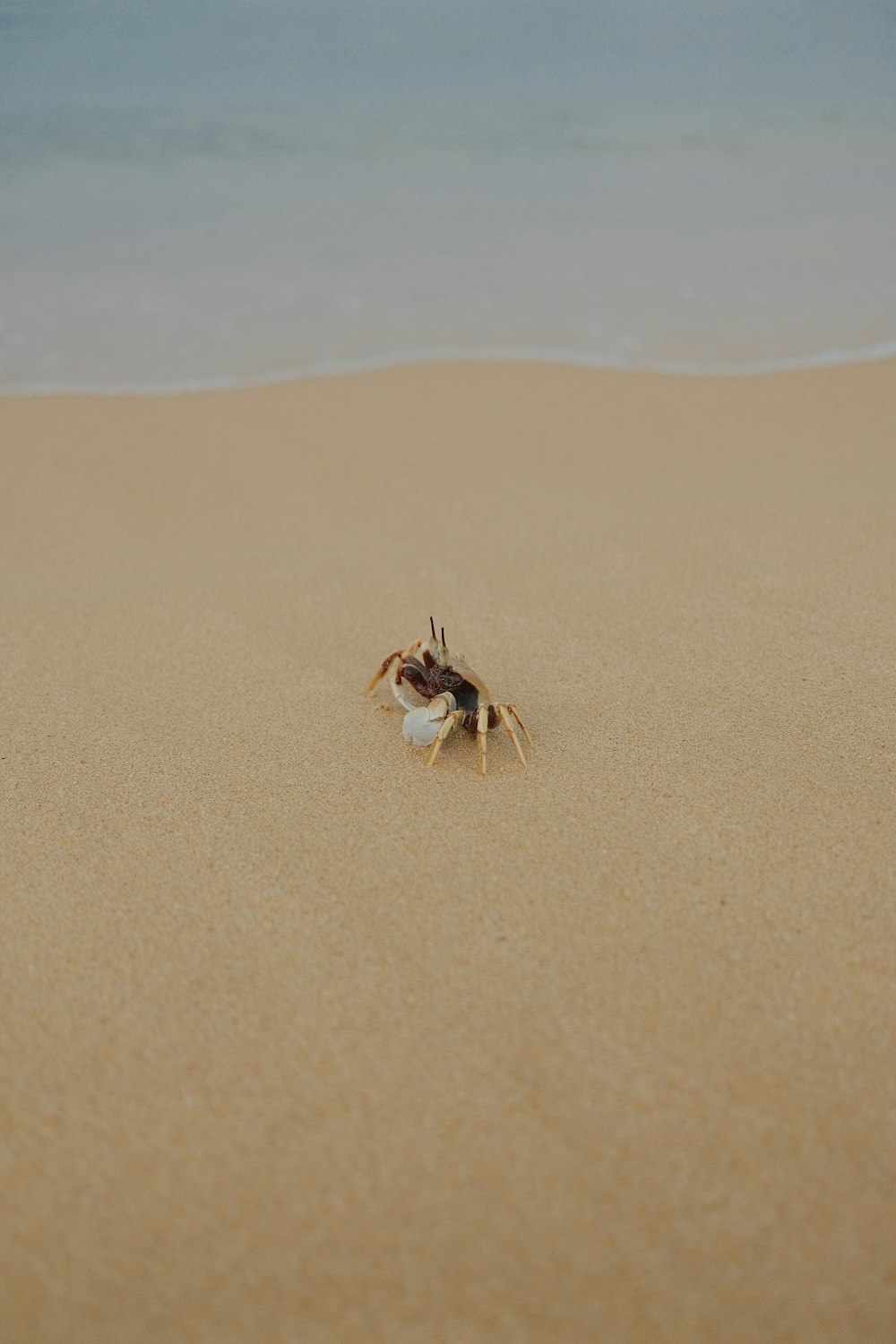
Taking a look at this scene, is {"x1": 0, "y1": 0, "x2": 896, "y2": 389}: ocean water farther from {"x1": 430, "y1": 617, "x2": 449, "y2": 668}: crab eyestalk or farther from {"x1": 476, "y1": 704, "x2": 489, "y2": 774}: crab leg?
{"x1": 476, "y1": 704, "x2": 489, "y2": 774}: crab leg

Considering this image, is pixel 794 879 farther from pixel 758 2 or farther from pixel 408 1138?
pixel 758 2

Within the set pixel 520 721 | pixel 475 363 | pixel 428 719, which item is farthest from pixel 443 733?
pixel 475 363

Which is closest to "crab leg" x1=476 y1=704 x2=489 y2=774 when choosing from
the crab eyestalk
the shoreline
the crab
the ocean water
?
the crab

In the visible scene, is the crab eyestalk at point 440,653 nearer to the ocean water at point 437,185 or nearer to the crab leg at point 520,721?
the crab leg at point 520,721

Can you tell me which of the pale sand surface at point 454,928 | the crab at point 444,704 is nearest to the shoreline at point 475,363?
the pale sand surface at point 454,928

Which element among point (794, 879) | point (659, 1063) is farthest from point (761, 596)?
point (659, 1063)

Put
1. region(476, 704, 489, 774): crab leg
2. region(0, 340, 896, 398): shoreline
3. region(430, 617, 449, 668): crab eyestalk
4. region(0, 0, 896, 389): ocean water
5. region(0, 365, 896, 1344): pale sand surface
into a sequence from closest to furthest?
region(0, 365, 896, 1344): pale sand surface, region(476, 704, 489, 774): crab leg, region(430, 617, 449, 668): crab eyestalk, region(0, 340, 896, 398): shoreline, region(0, 0, 896, 389): ocean water

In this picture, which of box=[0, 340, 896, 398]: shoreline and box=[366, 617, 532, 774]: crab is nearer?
box=[366, 617, 532, 774]: crab
